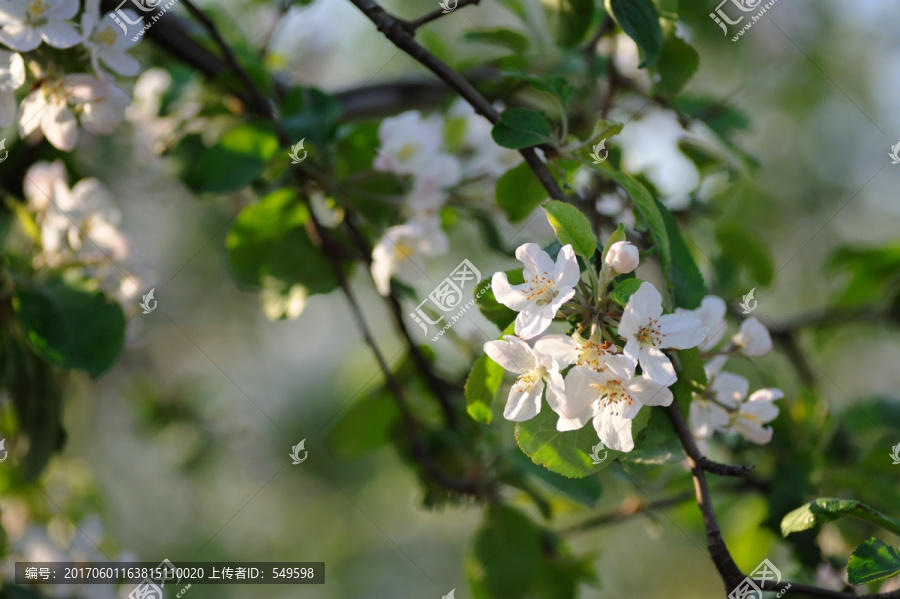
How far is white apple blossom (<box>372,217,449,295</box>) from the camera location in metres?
1.28

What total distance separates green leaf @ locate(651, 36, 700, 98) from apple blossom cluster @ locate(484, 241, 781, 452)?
1.51 feet

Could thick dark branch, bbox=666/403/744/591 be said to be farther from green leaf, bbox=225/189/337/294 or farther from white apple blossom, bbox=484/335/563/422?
green leaf, bbox=225/189/337/294

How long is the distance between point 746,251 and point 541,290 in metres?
1.08

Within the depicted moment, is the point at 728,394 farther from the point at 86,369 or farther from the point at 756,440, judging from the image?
the point at 86,369

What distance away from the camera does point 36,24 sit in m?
1.01

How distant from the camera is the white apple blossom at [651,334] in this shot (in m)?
0.75

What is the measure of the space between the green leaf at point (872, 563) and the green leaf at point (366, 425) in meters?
0.92

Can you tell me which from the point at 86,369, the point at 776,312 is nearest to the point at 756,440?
the point at 86,369

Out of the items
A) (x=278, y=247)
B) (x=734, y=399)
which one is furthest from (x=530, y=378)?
(x=278, y=247)

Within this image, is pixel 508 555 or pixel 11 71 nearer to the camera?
pixel 11 71

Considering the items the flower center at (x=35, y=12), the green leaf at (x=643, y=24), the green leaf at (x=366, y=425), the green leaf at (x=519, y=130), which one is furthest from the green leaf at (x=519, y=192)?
the flower center at (x=35, y=12)

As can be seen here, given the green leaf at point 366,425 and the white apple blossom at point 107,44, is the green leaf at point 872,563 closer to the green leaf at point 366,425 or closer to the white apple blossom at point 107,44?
the green leaf at point 366,425

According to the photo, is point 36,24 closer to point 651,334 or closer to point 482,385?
point 482,385

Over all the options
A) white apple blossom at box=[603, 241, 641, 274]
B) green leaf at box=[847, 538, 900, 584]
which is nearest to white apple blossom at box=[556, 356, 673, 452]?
white apple blossom at box=[603, 241, 641, 274]
